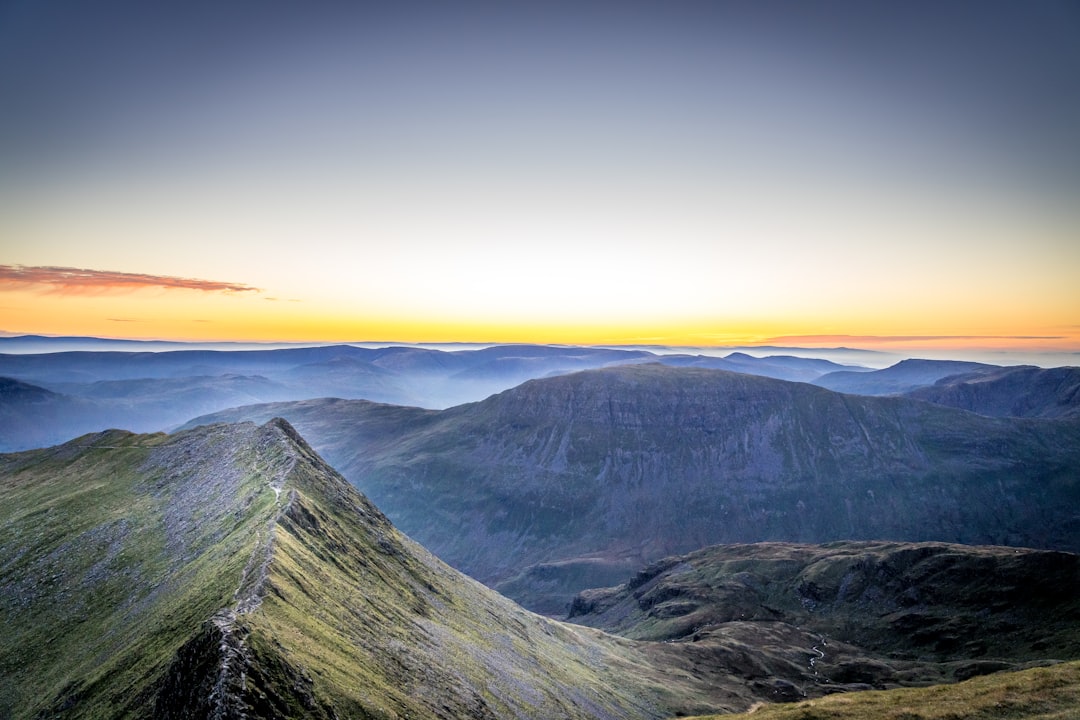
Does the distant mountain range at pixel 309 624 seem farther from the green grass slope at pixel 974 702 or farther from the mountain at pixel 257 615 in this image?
the green grass slope at pixel 974 702

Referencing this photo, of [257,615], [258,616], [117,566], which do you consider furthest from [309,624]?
[117,566]

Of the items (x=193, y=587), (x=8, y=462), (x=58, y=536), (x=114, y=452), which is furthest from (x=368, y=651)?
(x=8, y=462)

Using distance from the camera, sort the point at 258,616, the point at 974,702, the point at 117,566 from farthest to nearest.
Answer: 1. the point at 117,566
2. the point at 974,702
3. the point at 258,616

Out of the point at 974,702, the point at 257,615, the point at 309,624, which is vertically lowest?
the point at 974,702

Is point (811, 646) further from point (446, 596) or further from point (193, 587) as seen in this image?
point (193, 587)

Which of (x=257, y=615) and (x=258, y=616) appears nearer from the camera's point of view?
(x=258, y=616)

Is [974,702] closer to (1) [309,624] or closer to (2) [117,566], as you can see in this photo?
(1) [309,624]

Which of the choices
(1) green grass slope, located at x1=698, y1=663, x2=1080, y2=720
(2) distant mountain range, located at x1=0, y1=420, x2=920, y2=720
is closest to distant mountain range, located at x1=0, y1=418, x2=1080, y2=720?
(2) distant mountain range, located at x1=0, y1=420, x2=920, y2=720

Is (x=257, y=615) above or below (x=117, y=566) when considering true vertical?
above

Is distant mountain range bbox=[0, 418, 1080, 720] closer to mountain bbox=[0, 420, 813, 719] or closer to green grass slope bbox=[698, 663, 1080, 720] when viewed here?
mountain bbox=[0, 420, 813, 719]
